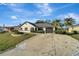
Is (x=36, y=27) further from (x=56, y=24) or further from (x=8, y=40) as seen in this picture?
(x=8, y=40)

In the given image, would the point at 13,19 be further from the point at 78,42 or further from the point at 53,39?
the point at 78,42

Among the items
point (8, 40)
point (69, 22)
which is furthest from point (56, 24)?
point (8, 40)

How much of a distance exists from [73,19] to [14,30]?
0.76 metres

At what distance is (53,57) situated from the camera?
4.45 m

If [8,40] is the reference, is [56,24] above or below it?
above

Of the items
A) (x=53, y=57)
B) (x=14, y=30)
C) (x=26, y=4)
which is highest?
(x=26, y=4)

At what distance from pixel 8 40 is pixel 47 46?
496 millimetres

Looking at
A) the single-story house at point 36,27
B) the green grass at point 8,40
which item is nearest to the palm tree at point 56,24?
the single-story house at point 36,27

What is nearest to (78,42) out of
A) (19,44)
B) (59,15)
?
(59,15)

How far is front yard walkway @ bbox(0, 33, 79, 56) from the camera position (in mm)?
4469

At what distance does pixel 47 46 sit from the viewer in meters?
4.49

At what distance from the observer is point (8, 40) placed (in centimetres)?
450

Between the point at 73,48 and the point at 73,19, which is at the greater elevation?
the point at 73,19

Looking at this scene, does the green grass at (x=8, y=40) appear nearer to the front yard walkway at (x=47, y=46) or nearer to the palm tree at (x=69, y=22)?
the front yard walkway at (x=47, y=46)
